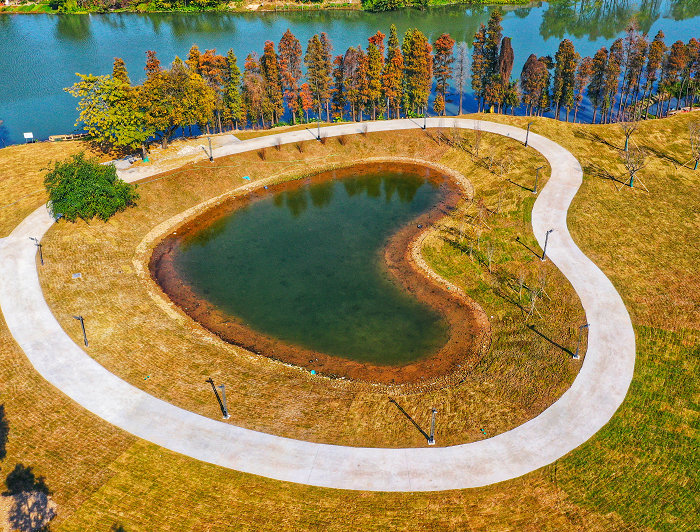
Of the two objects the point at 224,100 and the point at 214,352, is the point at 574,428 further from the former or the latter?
the point at 224,100

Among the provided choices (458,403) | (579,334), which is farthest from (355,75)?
(458,403)

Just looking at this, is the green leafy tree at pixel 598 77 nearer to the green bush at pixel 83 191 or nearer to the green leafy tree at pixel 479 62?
the green leafy tree at pixel 479 62

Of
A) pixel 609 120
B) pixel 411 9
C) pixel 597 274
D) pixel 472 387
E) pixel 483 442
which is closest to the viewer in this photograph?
pixel 483 442

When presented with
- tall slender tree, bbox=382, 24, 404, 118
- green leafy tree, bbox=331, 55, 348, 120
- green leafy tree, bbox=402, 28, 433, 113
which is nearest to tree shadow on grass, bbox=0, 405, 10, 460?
green leafy tree, bbox=331, 55, 348, 120

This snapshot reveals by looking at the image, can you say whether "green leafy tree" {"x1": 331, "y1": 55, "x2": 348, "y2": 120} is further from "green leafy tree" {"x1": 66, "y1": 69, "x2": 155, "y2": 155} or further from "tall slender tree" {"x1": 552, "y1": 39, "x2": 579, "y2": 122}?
"tall slender tree" {"x1": 552, "y1": 39, "x2": 579, "y2": 122}

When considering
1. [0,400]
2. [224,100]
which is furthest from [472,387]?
[224,100]

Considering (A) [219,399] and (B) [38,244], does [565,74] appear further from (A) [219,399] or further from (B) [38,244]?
(B) [38,244]
